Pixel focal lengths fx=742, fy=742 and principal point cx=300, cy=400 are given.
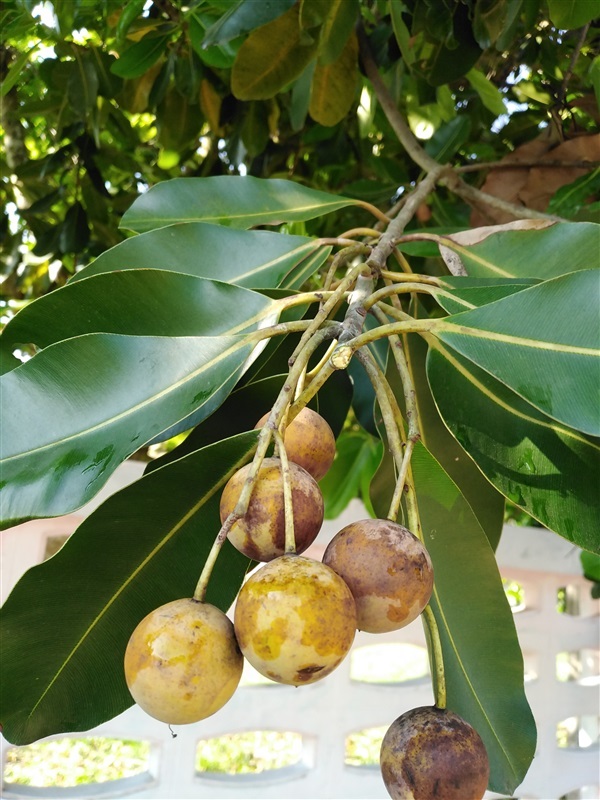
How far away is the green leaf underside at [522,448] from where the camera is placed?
710 millimetres

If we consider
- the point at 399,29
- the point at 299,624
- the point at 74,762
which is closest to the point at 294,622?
the point at 299,624

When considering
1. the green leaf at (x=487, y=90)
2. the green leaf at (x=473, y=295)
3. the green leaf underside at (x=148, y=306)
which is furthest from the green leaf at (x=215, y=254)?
the green leaf at (x=487, y=90)

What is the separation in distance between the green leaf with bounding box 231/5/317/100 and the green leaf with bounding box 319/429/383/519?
2.65 ft

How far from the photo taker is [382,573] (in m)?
0.49

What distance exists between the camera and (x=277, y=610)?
434 millimetres

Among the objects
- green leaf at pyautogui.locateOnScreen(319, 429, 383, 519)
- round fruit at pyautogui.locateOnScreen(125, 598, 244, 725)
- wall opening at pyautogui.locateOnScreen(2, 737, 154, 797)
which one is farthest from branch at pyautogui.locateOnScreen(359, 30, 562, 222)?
wall opening at pyautogui.locateOnScreen(2, 737, 154, 797)

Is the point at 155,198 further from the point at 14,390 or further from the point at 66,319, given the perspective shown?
the point at 14,390

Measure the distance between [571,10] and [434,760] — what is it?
3.12ft

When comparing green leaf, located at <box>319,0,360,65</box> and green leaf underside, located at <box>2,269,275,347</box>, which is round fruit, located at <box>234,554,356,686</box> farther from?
green leaf, located at <box>319,0,360,65</box>

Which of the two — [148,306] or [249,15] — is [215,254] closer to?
[148,306]

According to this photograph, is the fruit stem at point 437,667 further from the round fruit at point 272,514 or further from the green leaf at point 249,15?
the green leaf at point 249,15

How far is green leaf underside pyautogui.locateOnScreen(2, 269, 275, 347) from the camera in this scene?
0.70m

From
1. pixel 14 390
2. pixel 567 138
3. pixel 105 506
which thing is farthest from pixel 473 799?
pixel 567 138

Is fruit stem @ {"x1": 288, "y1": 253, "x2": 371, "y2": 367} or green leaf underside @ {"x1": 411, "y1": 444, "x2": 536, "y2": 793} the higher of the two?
fruit stem @ {"x1": 288, "y1": 253, "x2": 371, "y2": 367}
